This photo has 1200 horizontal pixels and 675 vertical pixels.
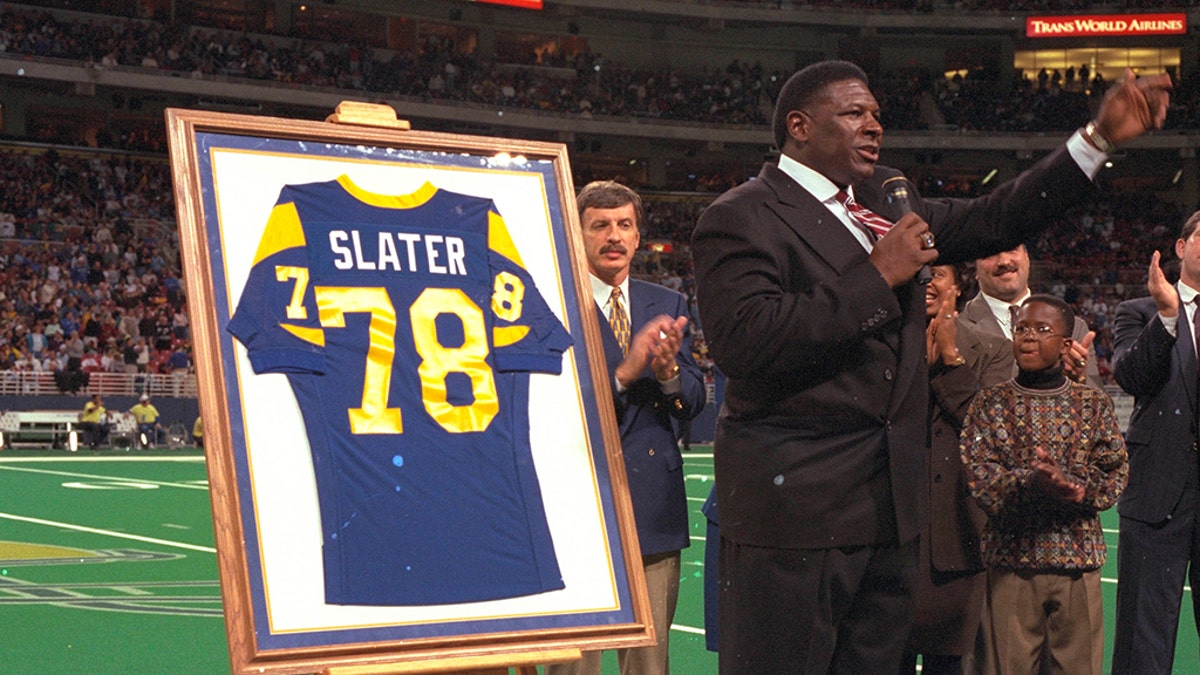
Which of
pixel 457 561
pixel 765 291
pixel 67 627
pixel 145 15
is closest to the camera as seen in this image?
pixel 765 291

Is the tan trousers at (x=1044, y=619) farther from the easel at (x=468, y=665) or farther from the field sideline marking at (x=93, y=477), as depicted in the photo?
the field sideline marking at (x=93, y=477)

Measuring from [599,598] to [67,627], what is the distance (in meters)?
5.40

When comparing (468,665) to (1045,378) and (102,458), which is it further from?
(102,458)

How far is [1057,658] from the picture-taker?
207 inches

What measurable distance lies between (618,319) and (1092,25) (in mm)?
44545

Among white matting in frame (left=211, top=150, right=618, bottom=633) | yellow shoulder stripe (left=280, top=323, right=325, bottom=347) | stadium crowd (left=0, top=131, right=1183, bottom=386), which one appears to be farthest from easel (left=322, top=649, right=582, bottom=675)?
stadium crowd (left=0, top=131, right=1183, bottom=386)

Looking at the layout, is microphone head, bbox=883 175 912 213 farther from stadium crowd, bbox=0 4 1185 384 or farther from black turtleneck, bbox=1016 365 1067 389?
stadium crowd, bbox=0 4 1185 384

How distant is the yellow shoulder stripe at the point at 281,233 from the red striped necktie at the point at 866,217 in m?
1.31

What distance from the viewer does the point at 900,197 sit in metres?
Result: 3.36

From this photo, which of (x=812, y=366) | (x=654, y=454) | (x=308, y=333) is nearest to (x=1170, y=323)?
(x=654, y=454)

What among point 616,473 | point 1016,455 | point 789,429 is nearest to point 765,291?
point 789,429

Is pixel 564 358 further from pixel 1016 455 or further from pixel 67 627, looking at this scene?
pixel 67 627

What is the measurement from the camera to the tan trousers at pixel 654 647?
15.2ft

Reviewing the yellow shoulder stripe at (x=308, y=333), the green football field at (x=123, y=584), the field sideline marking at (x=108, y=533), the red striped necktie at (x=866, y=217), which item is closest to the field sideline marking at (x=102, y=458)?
the green football field at (x=123, y=584)
